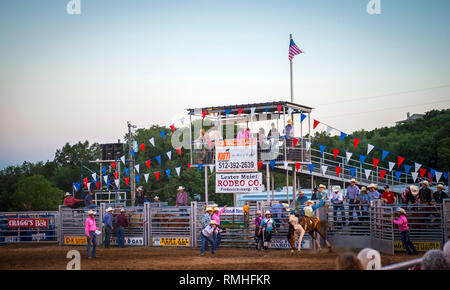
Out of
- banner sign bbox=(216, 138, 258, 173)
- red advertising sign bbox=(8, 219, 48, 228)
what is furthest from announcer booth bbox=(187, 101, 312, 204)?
red advertising sign bbox=(8, 219, 48, 228)

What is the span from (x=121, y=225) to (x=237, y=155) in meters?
6.44

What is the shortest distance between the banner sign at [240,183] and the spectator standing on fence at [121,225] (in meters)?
4.59

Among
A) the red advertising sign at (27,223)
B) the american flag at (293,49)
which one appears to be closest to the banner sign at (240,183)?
the american flag at (293,49)

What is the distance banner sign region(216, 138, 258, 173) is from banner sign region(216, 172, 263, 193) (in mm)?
477

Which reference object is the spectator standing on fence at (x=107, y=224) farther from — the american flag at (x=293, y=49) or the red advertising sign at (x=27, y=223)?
the american flag at (x=293, y=49)

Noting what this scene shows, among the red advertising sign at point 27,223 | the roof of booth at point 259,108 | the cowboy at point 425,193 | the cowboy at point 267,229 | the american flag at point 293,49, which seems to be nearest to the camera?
the cowboy at point 425,193

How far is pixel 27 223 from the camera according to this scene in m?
25.9

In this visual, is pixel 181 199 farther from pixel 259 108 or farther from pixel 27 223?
pixel 27 223

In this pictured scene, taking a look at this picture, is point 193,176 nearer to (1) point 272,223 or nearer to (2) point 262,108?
(2) point 262,108

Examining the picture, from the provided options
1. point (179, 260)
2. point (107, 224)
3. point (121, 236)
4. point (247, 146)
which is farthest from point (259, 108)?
point (179, 260)

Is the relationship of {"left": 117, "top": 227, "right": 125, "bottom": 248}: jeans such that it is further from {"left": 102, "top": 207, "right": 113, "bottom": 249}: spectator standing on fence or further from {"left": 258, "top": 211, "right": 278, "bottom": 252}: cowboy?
{"left": 258, "top": 211, "right": 278, "bottom": 252}: cowboy

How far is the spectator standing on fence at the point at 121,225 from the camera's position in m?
22.9

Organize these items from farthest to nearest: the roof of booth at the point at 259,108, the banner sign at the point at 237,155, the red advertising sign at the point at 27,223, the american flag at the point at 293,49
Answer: the american flag at the point at 293,49, the roof of booth at the point at 259,108, the red advertising sign at the point at 27,223, the banner sign at the point at 237,155

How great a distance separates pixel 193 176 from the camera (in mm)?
67375
